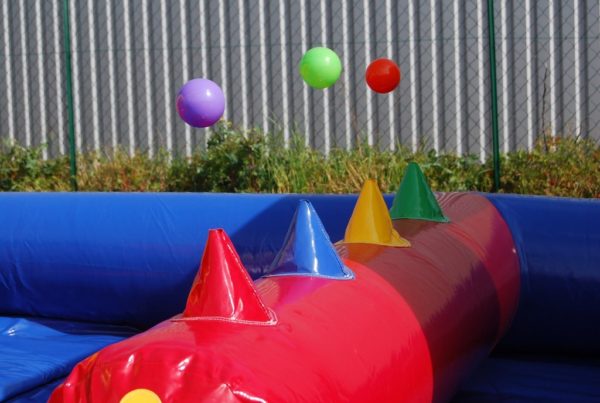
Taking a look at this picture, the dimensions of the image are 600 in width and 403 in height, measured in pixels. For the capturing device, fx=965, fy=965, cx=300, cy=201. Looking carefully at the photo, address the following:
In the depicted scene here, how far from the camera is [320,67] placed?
4996mm

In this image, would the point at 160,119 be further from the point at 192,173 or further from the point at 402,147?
the point at 402,147

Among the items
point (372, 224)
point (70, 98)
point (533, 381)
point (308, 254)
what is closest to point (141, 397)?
point (308, 254)

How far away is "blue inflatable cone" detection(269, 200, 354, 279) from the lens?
2.21m

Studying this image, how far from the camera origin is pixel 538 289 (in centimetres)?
338

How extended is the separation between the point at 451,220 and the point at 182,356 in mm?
1637

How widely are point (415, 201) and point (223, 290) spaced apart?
4.68 feet

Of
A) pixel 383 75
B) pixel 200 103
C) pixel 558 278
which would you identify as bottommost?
pixel 558 278

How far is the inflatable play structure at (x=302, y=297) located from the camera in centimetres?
170

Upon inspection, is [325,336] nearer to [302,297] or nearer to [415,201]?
[302,297]

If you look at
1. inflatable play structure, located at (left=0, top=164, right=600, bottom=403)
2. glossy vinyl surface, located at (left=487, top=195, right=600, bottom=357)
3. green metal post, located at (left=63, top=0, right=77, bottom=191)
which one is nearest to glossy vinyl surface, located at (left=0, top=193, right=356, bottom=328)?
inflatable play structure, located at (left=0, top=164, right=600, bottom=403)

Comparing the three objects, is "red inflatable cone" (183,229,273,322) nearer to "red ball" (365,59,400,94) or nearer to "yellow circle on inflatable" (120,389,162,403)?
"yellow circle on inflatable" (120,389,162,403)

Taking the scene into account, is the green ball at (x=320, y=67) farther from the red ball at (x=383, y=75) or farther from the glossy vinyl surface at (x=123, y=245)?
the glossy vinyl surface at (x=123, y=245)

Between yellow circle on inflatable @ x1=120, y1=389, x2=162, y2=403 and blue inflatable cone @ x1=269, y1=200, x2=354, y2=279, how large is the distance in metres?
Answer: 0.68

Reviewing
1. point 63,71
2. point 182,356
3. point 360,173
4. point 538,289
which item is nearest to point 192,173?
point 360,173
